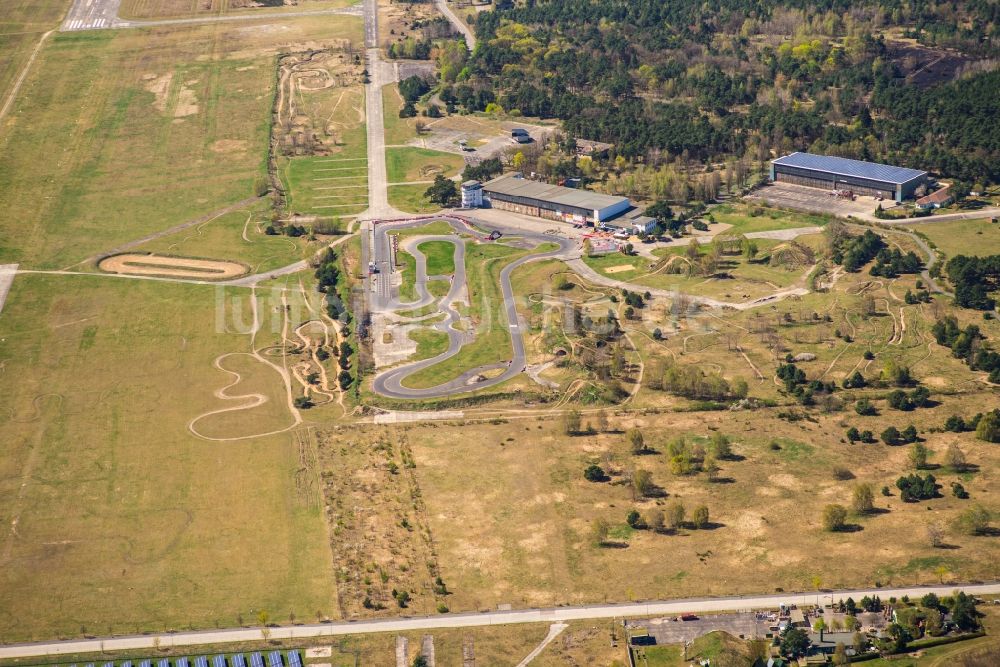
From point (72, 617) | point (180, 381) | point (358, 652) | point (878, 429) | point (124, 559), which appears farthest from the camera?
point (180, 381)

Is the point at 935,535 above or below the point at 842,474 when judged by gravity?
above

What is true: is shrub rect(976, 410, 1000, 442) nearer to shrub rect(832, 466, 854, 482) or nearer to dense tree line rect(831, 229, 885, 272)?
→ shrub rect(832, 466, 854, 482)

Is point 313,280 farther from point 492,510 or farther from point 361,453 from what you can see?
point 492,510

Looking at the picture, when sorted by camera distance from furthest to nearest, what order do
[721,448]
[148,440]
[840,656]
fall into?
[148,440] < [721,448] < [840,656]

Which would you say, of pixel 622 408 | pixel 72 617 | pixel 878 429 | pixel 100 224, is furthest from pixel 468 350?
pixel 100 224

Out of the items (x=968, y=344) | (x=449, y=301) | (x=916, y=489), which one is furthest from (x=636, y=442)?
(x=449, y=301)

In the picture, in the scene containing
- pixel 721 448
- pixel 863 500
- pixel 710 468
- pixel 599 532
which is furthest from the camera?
pixel 721 448

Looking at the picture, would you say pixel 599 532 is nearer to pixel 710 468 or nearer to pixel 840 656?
pixel 710 468
